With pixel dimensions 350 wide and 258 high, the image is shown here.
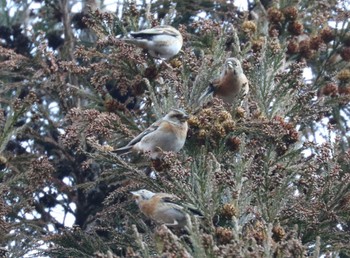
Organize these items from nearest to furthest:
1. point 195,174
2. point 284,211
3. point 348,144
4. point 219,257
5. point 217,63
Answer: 1. point 219,257
2. point 195,174
3. point 284,211
4. point 217,63
5. point 348,144

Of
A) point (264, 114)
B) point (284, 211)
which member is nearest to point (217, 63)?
point (264, 114)

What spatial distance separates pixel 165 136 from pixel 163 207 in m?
0.70

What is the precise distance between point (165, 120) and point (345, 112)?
167 inches

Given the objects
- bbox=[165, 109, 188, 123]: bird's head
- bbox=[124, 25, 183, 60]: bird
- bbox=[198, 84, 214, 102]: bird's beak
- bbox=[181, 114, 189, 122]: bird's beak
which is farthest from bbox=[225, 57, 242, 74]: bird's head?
bbox=[181, 114, 189, 122]: bird's beak

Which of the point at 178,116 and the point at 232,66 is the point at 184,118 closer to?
the point at 178,116

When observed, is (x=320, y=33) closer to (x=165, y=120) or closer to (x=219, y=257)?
(x=165, y=120)

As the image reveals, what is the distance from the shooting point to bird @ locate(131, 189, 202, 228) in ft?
23.1

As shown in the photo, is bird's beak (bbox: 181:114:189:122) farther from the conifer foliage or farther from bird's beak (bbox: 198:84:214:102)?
bird's beak (bbox: 198:84:214:102)

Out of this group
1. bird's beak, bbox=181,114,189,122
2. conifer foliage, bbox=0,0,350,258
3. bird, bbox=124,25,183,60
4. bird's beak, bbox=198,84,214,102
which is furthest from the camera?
bird, bbox=124,25,183,60

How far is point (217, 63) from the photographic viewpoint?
8.43m

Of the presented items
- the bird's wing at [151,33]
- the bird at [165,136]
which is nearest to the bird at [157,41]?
the bird's wing at [151,33]

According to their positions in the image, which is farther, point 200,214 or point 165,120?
point 165,120

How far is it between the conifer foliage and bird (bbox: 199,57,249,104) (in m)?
0.10

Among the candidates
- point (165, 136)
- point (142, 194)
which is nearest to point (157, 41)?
point (165, 136)
